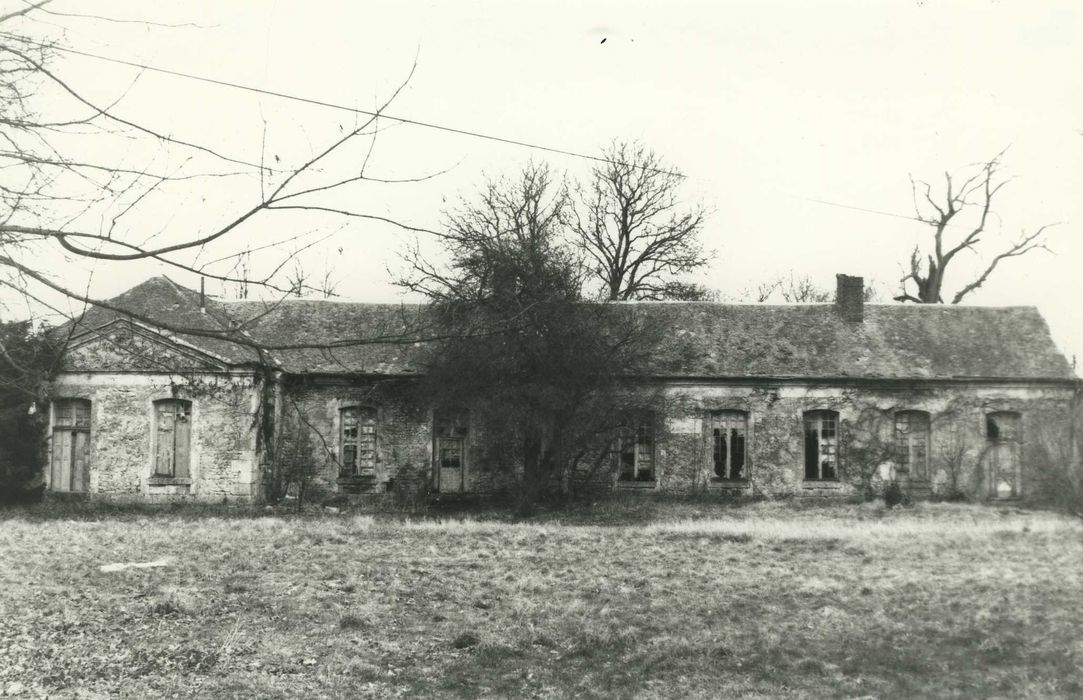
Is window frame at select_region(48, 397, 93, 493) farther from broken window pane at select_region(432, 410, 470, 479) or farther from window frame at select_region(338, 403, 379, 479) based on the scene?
broken window pane at select_region(432, 410, 470, 479)

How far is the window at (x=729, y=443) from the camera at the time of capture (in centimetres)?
2208

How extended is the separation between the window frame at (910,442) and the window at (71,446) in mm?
19038

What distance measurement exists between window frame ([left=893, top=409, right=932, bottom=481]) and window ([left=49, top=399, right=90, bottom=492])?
19.0 meters

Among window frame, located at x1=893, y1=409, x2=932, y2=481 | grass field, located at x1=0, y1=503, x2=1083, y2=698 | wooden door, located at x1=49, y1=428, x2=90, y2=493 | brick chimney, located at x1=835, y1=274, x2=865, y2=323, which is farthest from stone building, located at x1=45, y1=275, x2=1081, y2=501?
grass field, located at x1=0, y1=503, x2=1083, y2=698

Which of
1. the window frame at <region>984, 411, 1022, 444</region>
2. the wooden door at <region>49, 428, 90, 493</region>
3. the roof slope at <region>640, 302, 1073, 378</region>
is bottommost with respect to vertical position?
the wooden door at <region>49, 428, 90, 493</region>

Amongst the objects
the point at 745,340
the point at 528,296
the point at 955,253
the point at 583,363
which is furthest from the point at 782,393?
the point at 955,253

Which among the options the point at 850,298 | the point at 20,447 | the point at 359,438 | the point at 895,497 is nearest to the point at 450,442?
the point at 359,438

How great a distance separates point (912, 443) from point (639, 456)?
6.65 metres

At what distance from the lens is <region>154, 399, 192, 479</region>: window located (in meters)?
20.5

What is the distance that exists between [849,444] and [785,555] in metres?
10.4

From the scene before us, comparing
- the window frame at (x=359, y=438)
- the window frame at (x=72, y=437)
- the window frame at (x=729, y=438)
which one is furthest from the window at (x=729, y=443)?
the window frame at (x=72, y=437)

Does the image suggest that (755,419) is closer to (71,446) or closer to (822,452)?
(822,452)

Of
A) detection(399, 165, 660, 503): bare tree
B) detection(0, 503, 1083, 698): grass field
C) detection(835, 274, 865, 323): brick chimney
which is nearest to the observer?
detection(0, 503, 1083, 698): grass field

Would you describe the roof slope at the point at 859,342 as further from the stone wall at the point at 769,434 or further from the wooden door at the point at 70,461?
the wooden door at the point at 70,461
